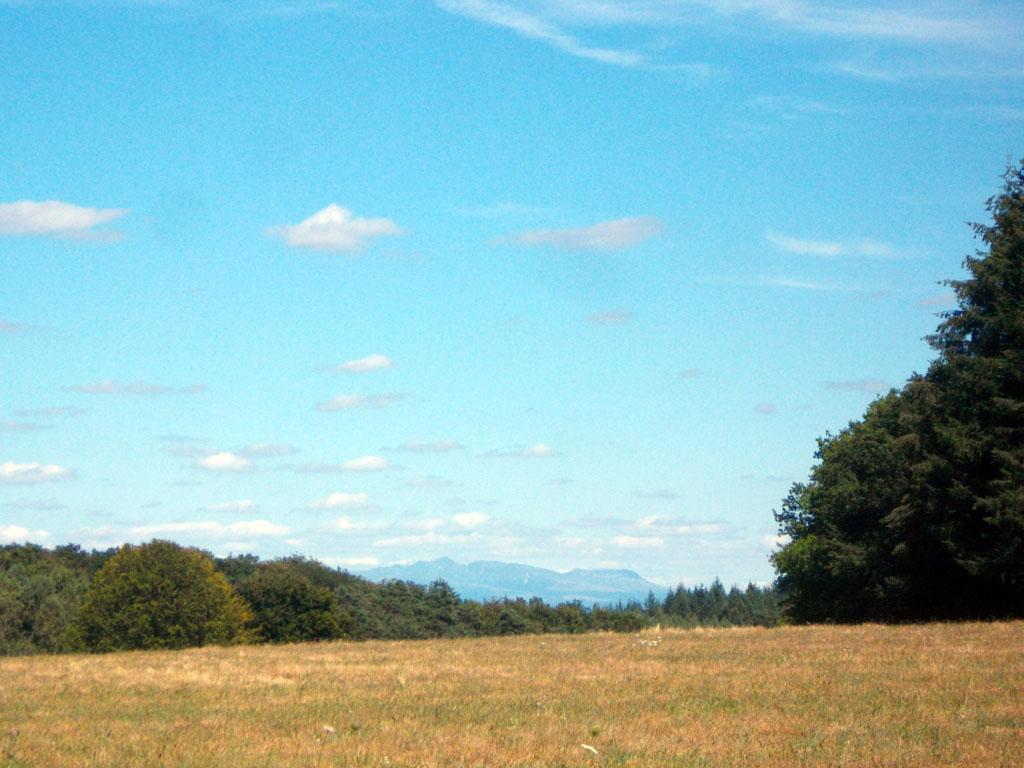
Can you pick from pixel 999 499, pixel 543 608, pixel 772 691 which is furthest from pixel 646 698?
pixel 543 608

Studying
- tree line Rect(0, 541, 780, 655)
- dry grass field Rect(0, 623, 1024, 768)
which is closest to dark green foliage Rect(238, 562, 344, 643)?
tree line Rect(0, 541, 780, 655)

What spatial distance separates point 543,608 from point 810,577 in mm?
67600

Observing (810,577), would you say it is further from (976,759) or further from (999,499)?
(976,759)

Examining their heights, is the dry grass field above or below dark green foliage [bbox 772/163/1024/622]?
below

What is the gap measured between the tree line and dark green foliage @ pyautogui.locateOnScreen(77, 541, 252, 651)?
64 mm

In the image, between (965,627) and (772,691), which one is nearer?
(772,691)

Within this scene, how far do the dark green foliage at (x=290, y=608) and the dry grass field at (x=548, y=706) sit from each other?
204 ft

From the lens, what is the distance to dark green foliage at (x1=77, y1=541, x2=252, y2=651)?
66.1 metres

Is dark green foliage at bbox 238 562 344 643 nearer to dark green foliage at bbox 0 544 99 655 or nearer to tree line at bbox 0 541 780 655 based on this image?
tree line at bbox 0 541 780 655

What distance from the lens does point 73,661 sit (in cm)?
2903

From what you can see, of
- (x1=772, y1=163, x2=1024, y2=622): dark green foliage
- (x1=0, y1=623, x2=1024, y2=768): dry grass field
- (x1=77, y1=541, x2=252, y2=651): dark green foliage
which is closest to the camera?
(x1=0, y1=623, x2=1024, y2=768): dry grass field

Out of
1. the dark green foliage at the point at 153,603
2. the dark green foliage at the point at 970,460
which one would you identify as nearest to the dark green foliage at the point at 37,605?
the dark green foliage at the point at 153,603

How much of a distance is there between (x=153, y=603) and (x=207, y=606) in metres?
4.17

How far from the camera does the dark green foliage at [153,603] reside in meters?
66.1
